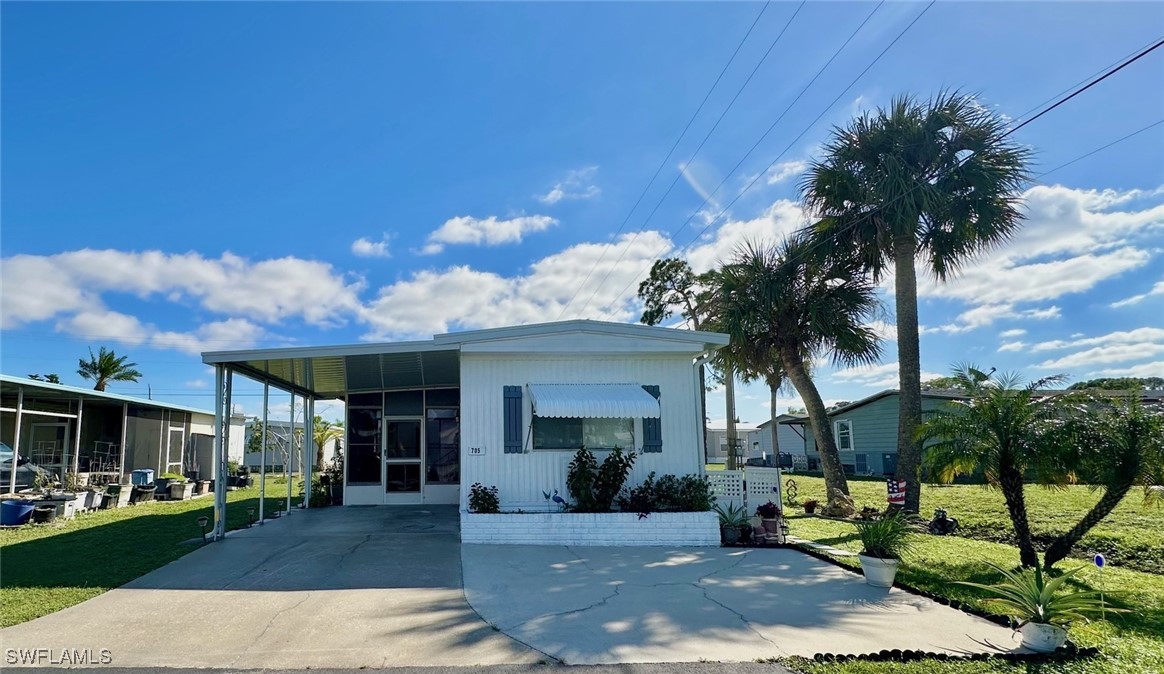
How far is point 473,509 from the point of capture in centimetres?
931

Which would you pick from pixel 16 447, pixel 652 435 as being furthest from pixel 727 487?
pixel 16 447

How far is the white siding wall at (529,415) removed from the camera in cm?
972

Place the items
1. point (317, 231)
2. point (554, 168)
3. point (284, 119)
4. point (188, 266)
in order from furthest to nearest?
1. point (188, 266)
2. point (317, 231)
3. point (554, 168)
4. point (284, 119)

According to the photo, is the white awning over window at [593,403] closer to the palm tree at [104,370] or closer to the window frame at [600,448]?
the window frame at [600,448]

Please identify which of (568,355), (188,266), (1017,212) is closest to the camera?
(568,355)

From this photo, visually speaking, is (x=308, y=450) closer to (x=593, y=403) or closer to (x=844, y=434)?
(x=593, y=403)

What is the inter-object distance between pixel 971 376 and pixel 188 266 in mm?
24873

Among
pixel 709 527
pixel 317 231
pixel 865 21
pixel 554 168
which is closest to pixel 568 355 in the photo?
pixel 709 527

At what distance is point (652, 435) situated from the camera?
9.91m

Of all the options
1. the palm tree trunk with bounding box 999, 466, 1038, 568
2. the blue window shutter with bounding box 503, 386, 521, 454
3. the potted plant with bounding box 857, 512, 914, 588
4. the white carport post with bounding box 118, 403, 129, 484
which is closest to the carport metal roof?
the blue window shutter with bounding box 503, 386, 521, 454

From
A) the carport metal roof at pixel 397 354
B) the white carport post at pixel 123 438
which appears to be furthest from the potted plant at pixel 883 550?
the white carport post at pixel 123 438

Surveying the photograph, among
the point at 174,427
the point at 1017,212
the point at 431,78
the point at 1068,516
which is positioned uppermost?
the point at 431,78

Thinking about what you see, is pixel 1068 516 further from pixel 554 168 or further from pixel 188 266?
pixel 188 266

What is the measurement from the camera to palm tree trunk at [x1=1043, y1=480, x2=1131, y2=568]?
A: 6715 mm
